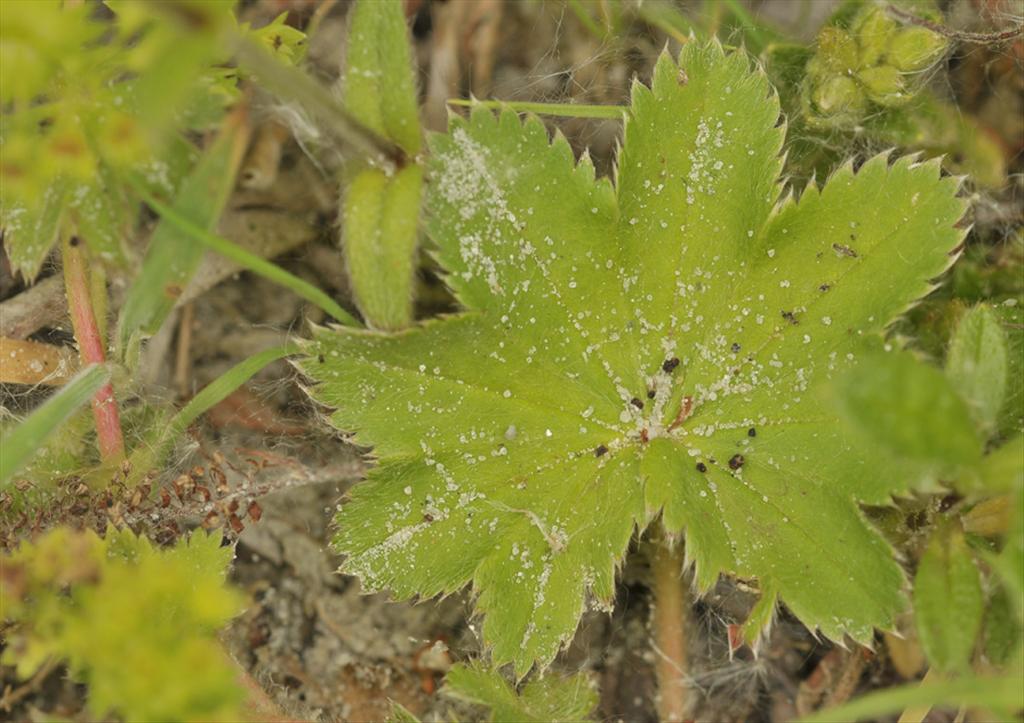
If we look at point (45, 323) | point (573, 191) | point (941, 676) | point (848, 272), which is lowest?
point (941, 676)

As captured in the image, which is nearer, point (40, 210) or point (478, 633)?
point (40, 210)

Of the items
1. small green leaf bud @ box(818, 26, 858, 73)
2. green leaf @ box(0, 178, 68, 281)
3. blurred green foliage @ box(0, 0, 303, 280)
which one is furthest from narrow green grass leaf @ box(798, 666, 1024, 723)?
green leaf @ box(0, 178, 68, 281)

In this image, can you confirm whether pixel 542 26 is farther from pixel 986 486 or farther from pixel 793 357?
pixel 986 486

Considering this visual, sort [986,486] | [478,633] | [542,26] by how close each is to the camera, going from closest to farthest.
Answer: [986,486]
[478,633]
[542,26]

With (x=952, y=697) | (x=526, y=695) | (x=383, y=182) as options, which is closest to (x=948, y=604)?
(x=952, y=697)

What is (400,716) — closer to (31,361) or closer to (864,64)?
(31,361)

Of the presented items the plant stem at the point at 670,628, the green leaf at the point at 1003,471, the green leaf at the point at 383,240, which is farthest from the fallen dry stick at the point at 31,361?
the green leaf at the point at 1003,471

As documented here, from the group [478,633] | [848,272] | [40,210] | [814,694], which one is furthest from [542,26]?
[814,694]
